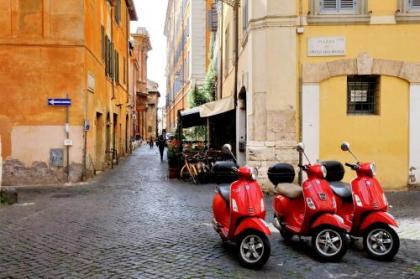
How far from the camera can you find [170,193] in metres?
13.8

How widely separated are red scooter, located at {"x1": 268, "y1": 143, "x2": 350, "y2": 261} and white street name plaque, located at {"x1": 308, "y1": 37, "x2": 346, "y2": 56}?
7208 millimetres

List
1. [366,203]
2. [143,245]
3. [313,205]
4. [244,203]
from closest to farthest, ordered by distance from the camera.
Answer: [244,203] → [313,205] → [366,203] → [143,245]

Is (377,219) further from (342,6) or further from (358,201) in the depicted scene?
(342,6)

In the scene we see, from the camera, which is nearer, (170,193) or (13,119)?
(170,193)

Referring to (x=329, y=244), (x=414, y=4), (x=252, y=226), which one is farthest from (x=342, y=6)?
(x=252, y=226)

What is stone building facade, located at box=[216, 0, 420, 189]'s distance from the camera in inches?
531

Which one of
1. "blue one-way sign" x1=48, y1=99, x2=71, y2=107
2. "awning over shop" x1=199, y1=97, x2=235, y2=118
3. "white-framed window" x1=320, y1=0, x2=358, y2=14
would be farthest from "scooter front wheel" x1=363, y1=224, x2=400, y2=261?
"blue one-way sign" x1=48, y1=99, x2=71, y2=107

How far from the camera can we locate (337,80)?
13.6 m

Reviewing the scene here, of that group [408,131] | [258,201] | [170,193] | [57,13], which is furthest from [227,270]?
[57,13]

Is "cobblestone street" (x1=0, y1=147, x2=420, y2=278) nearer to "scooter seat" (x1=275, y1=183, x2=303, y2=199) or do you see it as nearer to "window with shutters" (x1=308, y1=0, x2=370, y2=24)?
"scooter seat" (x1=275, y1=183, x2=303, y2=199)

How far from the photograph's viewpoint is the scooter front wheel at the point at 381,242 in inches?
255

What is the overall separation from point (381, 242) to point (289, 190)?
51.0 inches

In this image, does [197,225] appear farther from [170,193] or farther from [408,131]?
[408,131]

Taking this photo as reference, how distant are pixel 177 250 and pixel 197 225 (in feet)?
6.32
